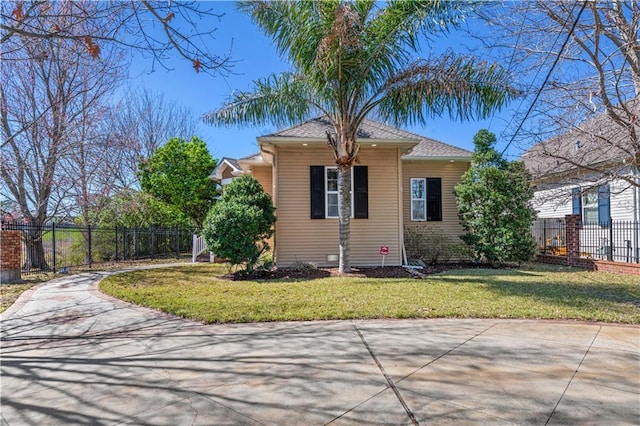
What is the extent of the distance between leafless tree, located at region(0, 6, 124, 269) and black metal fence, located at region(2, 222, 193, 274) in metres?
0.09

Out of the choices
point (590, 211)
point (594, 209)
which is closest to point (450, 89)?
point (594, 209)

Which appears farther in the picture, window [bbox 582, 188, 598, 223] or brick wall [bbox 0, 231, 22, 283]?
window [bbox 582, 188, 598, 223]

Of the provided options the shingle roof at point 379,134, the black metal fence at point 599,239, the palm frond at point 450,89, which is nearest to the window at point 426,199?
the shingle roof at point 379,134

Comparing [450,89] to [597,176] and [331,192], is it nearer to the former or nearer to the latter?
[597,176]

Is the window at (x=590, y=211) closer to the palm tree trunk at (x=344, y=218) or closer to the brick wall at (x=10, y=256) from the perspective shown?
the palm tree trunk at (x=344, y=218)

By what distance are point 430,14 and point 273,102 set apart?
447 centimetres

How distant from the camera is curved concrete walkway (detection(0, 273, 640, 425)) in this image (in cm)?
272

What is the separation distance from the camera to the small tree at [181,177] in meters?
18.6

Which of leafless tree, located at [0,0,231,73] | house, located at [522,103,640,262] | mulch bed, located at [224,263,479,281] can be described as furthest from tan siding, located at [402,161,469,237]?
leafless tree, located at [0,0,231,73]

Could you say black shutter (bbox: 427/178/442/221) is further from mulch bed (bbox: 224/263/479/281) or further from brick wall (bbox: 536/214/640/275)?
brick wall (bbox: 536/214/640/275)

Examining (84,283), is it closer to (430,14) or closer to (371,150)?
(371,150)

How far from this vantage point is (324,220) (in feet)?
37.2

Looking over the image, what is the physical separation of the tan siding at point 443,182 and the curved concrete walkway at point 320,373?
26.3ft

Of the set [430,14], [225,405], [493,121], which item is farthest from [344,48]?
[225,405]
